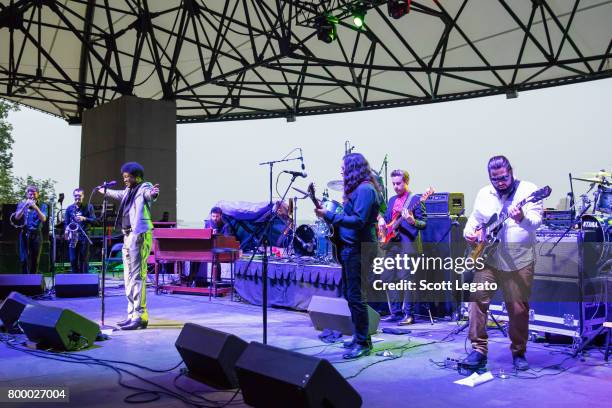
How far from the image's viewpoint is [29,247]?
10.1 meters

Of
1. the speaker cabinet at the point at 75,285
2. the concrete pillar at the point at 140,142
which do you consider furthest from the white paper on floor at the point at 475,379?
the concrete pillar at the point at 140,142

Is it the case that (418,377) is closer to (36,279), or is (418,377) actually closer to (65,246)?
(36,279)

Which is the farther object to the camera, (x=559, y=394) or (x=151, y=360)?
(x=151, y=360)

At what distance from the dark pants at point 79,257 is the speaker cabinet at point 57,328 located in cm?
518

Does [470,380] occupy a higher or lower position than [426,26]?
lower

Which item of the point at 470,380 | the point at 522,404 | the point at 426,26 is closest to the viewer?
the point at 522,404

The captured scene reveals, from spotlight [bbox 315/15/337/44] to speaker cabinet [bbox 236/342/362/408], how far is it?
7.78 m

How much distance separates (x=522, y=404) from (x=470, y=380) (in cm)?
55

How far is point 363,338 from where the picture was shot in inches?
193

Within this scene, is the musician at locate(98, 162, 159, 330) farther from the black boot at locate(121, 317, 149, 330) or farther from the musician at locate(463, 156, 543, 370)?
the musician at locate(463, 156, 543, 370)

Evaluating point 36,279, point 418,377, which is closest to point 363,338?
point 418,377

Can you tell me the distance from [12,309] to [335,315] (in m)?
3.31

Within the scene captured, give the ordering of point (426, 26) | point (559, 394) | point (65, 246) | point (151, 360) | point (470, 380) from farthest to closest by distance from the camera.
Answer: point (65, 246)
point (426, 26)
point (151, 360)
point (470, 380)
point (559, 394)

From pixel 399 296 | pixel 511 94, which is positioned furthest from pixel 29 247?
pixel 511 94
